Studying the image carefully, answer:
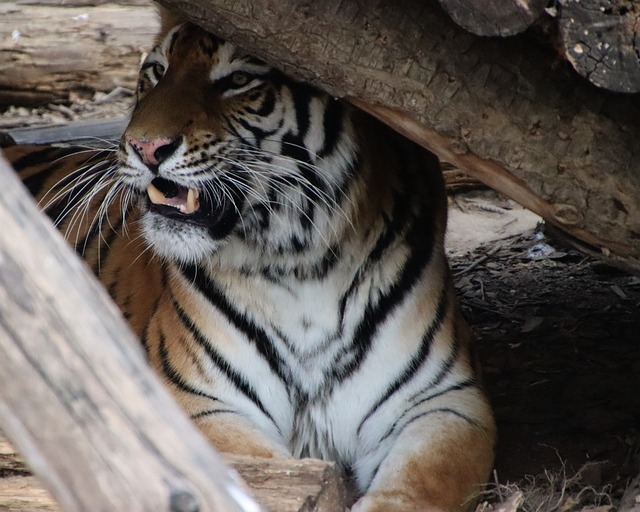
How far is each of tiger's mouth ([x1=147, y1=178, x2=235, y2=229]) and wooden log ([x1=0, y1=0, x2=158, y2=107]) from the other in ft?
9.73

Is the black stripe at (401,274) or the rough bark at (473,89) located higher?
the rough bark at (473,89)

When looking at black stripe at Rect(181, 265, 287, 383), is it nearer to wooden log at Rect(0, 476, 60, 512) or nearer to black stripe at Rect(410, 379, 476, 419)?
black stripe at Rect(410, 379, 476, 419)

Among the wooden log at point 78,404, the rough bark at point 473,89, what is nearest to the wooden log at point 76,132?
the rough bark at point 473,89

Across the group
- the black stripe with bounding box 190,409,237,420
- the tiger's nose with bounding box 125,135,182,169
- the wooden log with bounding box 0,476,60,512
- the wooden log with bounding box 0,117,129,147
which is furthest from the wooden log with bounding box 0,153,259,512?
the wooden log with bounding box 0,117,129,147

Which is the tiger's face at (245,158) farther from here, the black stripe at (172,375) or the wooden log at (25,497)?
A: the wooden log at (25,497)

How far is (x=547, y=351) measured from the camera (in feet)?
11.2

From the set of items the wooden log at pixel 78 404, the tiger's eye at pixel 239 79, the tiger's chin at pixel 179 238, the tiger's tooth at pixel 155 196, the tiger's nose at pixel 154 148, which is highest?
the wooden log at pixel 78 404

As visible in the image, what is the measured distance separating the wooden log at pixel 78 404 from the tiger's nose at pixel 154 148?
1.14 metres

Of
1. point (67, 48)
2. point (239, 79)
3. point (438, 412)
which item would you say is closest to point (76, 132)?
point (67, 48)

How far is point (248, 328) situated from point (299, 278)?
0.20m

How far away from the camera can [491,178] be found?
6.68 feet

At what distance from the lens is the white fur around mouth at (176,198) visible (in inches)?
91.7

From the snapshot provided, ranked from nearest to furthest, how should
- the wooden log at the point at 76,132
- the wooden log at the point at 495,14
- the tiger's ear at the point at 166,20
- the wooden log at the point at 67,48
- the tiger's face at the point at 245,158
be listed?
the wooden log at the point at 495,14 < the tiger's face at the point at 245,158 < the tiger's ear at the point at 166,20 < the wooden log at the point at 76,132 < the wooden log at the point at 67,48

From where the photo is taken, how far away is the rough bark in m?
1.88
